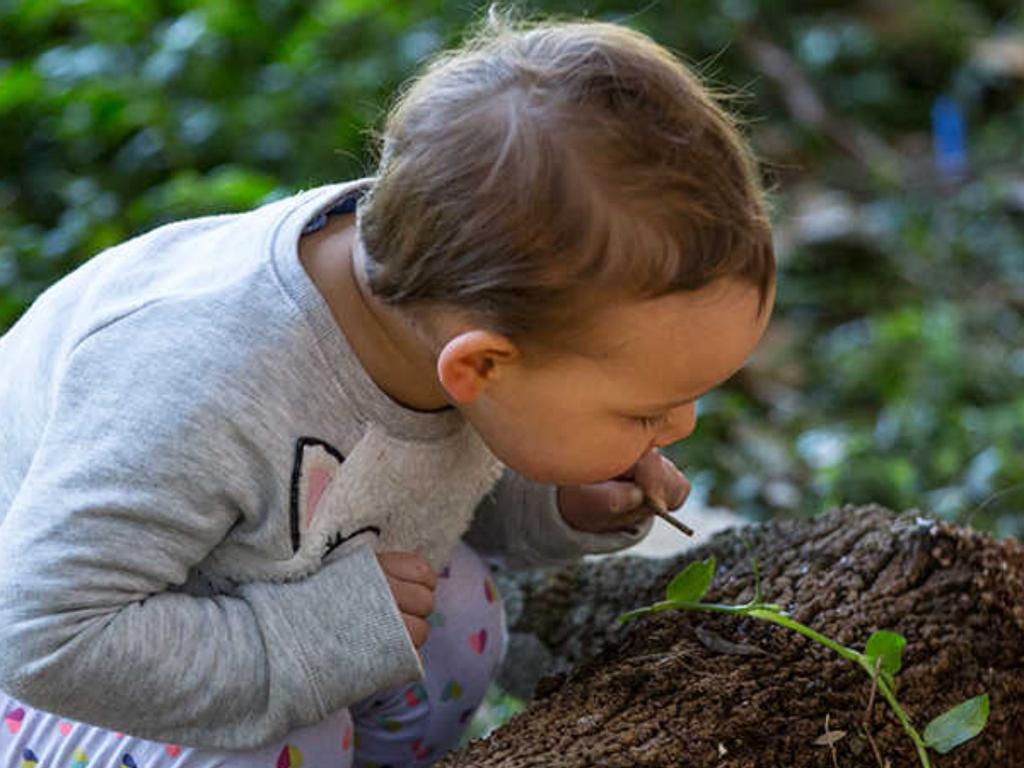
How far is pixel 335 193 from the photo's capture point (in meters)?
1.72

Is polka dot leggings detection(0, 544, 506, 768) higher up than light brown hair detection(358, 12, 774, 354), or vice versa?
light brown hair detection(358, 12, 774, 354)

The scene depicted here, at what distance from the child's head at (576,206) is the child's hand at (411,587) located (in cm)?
27

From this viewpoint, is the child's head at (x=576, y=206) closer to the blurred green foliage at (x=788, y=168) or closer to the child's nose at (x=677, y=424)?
the child's nose at (x=677, y=424)

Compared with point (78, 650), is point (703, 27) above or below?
below

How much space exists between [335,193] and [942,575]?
736mm

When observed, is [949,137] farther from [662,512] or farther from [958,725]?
[958,725]

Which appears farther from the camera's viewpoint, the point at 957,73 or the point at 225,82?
the point at 957,73

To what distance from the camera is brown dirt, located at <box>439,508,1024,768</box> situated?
158 cm

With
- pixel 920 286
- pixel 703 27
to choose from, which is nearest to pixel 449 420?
pixel 920 286

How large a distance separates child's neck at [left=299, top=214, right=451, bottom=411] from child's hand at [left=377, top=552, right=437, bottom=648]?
0.53ft

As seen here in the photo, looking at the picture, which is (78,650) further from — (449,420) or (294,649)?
(449,420)

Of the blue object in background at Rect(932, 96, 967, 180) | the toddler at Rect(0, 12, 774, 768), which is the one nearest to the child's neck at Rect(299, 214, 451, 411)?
the toddler at Rect(0, 12, 774, 768)

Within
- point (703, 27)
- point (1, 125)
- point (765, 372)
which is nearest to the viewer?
point (765, 372)

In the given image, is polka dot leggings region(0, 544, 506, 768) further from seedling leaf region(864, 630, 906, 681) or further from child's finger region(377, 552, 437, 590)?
seedling leaf region(864, 630, 906, 681)
